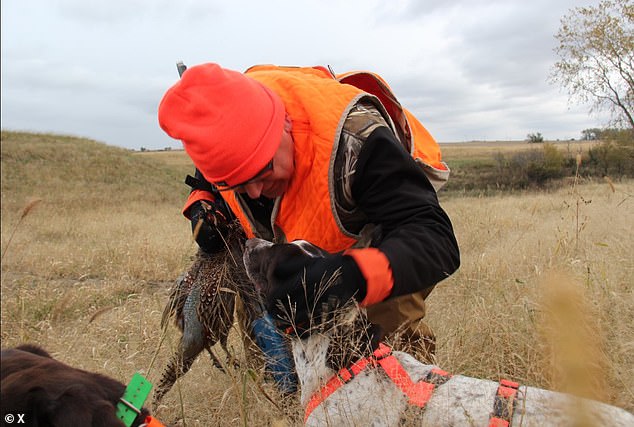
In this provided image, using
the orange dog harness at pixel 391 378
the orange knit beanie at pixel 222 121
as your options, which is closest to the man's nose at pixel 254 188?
the orange knit beanie at pixel 222 121

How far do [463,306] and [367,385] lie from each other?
244cm

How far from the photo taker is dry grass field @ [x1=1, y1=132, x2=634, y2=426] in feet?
6.67

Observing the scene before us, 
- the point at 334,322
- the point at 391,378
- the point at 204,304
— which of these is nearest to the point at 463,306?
the point at 204,304

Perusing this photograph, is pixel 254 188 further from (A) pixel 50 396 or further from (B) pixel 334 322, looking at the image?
(A) pixel 50 396

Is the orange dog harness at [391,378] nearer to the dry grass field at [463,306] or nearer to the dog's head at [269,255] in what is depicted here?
the dry grass field at [463,306]

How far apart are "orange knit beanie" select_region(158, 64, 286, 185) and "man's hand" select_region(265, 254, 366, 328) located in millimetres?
544

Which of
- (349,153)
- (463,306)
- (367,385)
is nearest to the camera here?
(367,385)

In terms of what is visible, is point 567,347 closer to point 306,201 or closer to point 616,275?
point 306,201

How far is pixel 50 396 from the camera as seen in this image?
1567 millimetres

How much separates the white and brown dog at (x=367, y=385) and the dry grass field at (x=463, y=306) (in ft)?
0.78

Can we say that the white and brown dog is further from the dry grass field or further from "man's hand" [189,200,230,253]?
"man's hand" [189,200,230,253]

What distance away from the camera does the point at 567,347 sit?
37 centimetres

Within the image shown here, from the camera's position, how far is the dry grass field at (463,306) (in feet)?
6.67

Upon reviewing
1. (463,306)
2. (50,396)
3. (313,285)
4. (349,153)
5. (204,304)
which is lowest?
(463,306)
